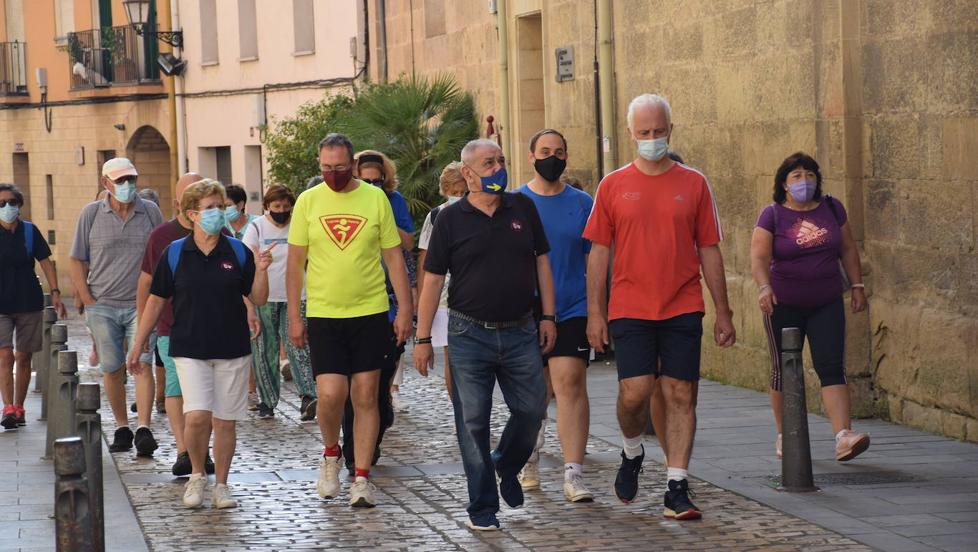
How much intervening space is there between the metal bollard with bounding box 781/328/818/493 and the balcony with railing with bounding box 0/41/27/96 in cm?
3249

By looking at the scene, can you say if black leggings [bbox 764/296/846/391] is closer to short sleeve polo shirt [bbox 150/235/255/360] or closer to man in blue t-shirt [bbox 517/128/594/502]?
man in blue t-shirt [bbox 517/128/594/502]

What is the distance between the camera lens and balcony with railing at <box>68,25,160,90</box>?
115ft

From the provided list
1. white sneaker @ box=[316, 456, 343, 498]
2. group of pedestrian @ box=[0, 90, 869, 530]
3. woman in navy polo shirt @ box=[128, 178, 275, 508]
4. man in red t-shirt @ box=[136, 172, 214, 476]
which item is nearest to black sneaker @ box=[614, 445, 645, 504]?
group of pedestrian @ box=[0, 90, 869, 530]

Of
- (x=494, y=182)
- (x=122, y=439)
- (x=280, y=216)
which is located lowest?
(x=122, y=439)

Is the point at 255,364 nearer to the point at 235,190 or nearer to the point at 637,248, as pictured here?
the point at 235,190

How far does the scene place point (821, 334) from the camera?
31.0ft

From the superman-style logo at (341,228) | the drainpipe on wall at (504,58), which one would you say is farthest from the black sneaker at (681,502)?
the drainpipe on wall at (504,58)

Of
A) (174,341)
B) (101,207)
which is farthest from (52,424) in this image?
(174,341)

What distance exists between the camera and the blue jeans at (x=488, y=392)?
26.0 feet

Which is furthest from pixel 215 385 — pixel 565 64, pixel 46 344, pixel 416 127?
pixel 416 127

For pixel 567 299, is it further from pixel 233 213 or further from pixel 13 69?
pixel 13 69

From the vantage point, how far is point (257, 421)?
12430 millimetres

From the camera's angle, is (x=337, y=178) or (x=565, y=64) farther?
(x=565, y=64)

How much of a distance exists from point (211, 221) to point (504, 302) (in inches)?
72.3
